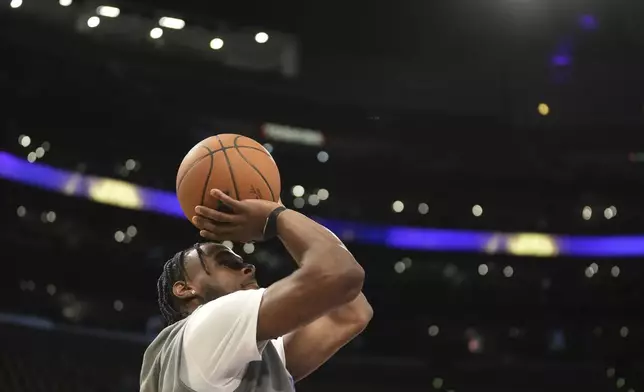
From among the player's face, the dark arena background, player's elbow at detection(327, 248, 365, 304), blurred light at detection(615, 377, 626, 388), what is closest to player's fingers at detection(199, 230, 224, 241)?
the player's face

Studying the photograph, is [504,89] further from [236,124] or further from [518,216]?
[236,124]

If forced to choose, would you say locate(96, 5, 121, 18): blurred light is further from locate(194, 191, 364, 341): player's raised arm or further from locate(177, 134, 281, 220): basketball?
locate(194, 191, 364, 341): player's raised arm

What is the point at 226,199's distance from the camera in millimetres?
2453

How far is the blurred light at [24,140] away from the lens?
14828 millimetres

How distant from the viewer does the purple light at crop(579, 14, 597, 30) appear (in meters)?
15.2

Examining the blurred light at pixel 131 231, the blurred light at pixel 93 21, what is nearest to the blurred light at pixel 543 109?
the blurred light at pixel 131 231

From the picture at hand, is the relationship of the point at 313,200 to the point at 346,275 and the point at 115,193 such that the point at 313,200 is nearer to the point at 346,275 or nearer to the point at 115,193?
the point at 115,193

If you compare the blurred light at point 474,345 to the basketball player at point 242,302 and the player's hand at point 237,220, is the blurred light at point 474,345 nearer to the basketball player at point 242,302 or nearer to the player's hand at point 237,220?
the basketball player at point 242,302

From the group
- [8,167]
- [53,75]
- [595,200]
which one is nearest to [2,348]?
[8,167]

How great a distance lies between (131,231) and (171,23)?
13.7 ft

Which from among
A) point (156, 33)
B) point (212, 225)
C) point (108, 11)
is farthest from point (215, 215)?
→ point (156, 33)

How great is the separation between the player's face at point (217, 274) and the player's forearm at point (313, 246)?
39 centimetres

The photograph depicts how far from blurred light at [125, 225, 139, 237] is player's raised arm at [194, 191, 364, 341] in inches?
562

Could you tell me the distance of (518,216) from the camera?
60.0 feet
